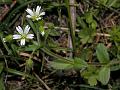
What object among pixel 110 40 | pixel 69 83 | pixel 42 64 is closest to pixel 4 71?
pixel 42 64

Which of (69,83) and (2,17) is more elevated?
(2,17)

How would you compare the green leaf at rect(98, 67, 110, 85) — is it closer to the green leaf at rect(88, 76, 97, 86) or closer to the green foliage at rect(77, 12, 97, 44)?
the green leaf at rect(88, 76, 97, 86)

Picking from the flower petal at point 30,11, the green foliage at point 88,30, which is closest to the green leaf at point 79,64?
the green foliage at point 88,30

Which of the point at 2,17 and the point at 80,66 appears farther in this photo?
the point at 2,17

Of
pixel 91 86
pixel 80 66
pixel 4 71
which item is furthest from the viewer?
pixel 4 71

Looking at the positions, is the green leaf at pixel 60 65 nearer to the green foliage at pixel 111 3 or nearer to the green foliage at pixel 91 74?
the green foliage at pixel 91 74

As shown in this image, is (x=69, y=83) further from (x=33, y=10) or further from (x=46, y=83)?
(x=33, y=10)

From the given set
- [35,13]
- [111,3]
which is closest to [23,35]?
[35,13]

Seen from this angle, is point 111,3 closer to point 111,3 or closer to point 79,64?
point 111,3
